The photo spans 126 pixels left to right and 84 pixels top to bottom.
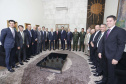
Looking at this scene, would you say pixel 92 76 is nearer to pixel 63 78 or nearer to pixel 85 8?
pixel 63 78

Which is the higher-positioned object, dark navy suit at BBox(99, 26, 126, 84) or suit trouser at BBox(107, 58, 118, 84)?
dark navy suit at BBox(99, 26, 126, 84)

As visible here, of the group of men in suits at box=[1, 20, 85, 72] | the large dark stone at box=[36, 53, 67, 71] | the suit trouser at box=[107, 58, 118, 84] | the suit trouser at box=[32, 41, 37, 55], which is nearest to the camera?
the suit trouser at box=[107, 58, 118, 84]

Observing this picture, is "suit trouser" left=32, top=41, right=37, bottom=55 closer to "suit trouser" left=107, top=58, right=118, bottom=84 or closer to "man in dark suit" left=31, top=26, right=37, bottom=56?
"man in dark suit" left=31, top=26, right=37, bottom=56

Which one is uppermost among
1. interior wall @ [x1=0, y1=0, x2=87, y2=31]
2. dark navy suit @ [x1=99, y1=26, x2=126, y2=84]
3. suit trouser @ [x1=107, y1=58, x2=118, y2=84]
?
interior wall @ [x1=0, y1=0, x2=87, y2=31]

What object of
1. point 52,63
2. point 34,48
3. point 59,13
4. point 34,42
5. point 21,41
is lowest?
point 52,63

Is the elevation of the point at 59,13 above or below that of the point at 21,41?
above

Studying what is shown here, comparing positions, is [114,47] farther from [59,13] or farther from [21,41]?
[59,13]

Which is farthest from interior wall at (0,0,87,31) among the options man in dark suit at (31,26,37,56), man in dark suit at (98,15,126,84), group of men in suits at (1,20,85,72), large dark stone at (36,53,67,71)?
man in dark suit at (98,15,126,84)

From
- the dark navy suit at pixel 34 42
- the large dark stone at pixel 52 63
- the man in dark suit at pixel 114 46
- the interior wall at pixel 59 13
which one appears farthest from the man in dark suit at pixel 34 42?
the man in dark suit at pixel 114 46

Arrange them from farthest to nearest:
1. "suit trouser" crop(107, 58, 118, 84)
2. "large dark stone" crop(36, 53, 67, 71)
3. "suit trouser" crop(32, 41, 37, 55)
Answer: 1. "suit trouser" crop(32, 41, 37, 55)
2. "large dark stone" crop(36, 53, 67, 71)
3. "suit trouser" crop(107, 58, 118, 84)

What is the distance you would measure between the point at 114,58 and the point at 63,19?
7.18 meters

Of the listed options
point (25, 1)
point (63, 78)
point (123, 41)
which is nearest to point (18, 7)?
point (25, 1)

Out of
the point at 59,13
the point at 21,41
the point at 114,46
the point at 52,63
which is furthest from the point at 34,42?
the point at 59,13

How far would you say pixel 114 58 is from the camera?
5.36ft
